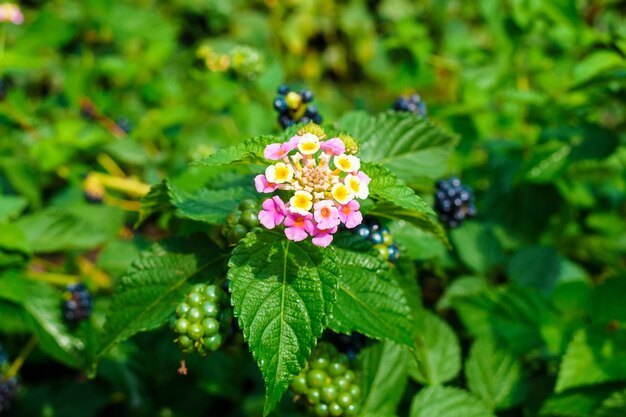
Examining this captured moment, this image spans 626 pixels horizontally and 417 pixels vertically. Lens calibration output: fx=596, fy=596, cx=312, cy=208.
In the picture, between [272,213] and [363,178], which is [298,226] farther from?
[363,178]

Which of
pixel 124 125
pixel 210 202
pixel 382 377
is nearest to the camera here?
pixel 210 202

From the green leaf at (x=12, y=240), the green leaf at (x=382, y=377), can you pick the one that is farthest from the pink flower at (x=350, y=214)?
the green leaf at (x=12, y=240)

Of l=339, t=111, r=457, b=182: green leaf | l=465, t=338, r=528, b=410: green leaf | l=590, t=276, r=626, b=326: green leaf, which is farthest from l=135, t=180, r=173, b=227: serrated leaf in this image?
l=590, t=276, r=626, b=326: green leaf

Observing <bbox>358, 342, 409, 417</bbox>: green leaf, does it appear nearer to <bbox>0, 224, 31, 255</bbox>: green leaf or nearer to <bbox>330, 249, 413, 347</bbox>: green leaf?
<bbox>330, 249, 413, 347</bbox>: green leaf

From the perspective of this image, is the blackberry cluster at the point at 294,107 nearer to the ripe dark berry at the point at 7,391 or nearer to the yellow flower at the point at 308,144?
the yellow flower at the point at 308,144

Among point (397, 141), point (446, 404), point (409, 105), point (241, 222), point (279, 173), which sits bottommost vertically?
point (446, 404)

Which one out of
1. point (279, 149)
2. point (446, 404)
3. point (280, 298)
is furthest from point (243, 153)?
point (446, 404)
